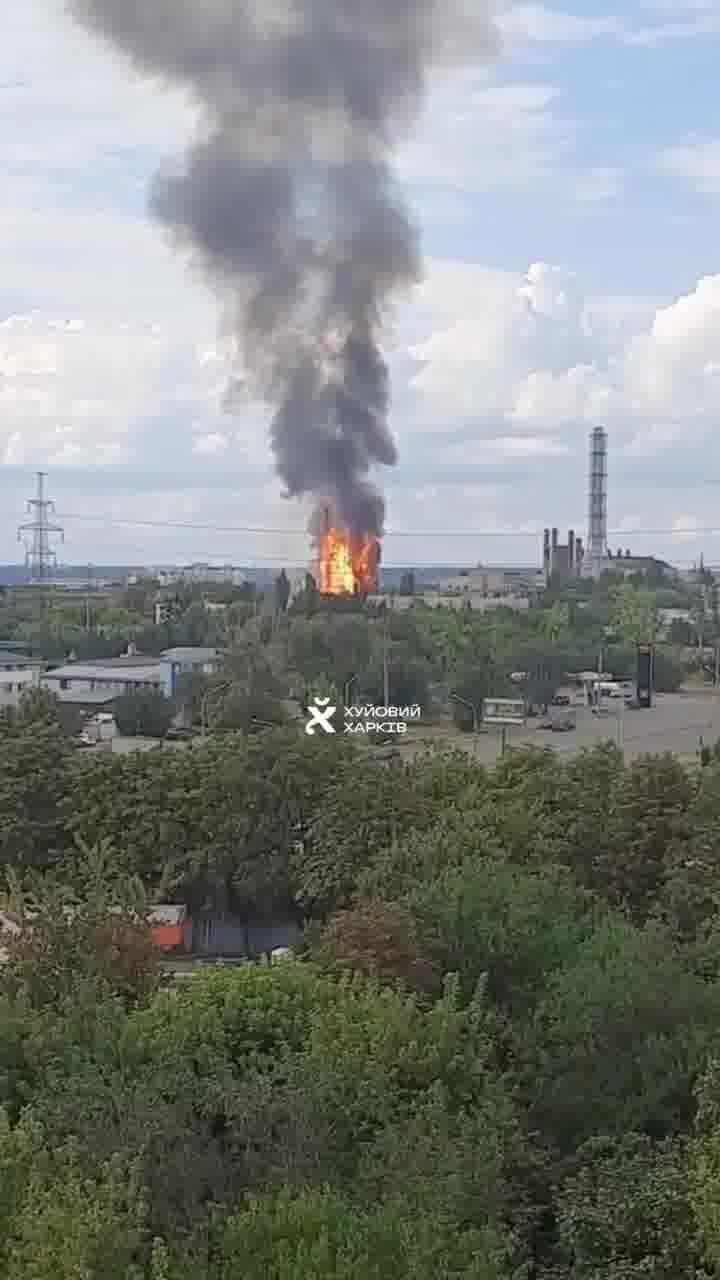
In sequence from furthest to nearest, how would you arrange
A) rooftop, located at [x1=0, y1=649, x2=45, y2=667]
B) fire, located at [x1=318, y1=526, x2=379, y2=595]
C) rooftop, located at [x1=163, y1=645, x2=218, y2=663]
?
rooftop, located at [x1=0, y1=649, x2=45, y2=667] < fire, located at [x1=318, y1=526, x2=379, y2=595] < rooftop, located at [x1=163, y1=645, x2=218, y2=663]

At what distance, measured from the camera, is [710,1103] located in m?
9.05

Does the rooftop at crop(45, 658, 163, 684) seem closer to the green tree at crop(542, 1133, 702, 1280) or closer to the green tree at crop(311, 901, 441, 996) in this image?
the green tree at crop(311, 901, 441, 996)

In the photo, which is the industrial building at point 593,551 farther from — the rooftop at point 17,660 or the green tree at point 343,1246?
the green tree at point 343,1246

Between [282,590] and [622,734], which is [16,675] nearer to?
[282,590]

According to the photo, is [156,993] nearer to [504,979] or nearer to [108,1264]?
[504,979]

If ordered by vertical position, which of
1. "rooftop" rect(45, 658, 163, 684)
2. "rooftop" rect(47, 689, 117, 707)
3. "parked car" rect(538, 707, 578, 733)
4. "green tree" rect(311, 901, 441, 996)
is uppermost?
"green tree" rect(311, 901, 441, 996)

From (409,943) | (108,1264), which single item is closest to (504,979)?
(409,943)

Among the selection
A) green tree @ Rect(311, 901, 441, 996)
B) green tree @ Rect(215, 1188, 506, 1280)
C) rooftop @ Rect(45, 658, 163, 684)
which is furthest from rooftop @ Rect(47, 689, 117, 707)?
green tree @ Rect(215, 1188, 506, 1280)

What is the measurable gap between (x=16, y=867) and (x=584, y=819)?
5.93 metres

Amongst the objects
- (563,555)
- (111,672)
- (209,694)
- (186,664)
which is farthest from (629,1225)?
(563,555)

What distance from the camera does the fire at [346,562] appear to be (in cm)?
4525

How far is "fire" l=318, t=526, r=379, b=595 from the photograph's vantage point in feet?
148

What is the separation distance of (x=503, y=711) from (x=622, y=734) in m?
4.91

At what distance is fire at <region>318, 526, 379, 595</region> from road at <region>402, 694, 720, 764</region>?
781cm
